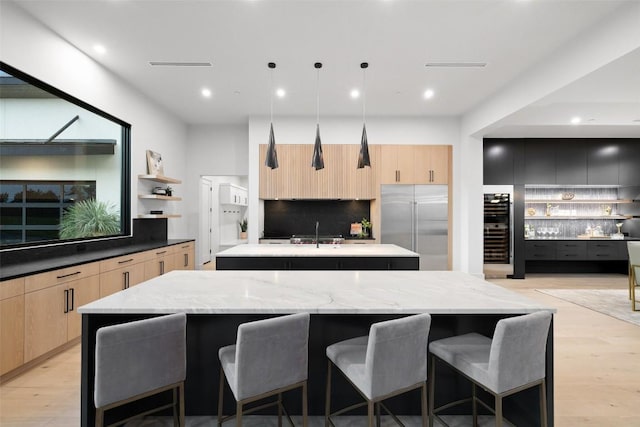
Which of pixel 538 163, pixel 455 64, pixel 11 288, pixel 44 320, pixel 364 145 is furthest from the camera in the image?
pixel 538 163

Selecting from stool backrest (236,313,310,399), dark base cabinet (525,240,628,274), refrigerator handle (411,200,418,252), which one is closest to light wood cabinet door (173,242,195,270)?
refrigerator handle (411,200,418,252)

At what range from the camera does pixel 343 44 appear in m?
3.65

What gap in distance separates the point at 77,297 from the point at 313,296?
256 centimetres

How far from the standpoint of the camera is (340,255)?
3.82 meters

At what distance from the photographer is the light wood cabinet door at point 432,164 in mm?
6355

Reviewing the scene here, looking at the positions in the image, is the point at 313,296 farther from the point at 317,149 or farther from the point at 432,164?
the point at 432,164

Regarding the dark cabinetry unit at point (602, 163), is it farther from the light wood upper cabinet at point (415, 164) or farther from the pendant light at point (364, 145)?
the pendant light at point (364, 145)

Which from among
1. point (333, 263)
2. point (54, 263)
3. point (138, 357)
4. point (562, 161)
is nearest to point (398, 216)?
point (333, 263)

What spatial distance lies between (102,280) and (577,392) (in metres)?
4.27

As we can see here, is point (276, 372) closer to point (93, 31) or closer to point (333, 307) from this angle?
point (333, 307)

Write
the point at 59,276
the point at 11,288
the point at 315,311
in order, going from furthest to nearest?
the point at 59,276 < the point at 11,288 < the point at 315,311

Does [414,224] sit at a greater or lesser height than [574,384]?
greater

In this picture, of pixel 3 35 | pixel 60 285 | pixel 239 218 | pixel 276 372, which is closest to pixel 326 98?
pixel 3 35

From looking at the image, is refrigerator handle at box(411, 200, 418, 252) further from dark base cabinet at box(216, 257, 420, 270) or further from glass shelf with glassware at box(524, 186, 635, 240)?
glass shelf with glassware at box(524, 186, 635, 240)
